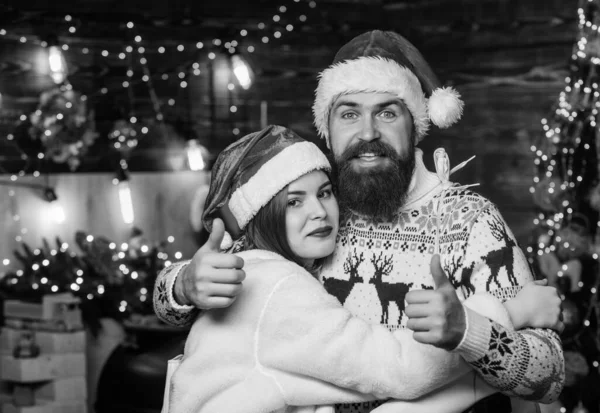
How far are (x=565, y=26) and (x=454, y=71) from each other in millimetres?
733

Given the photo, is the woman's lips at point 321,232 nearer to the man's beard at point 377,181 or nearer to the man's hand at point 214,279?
the man's beard at point 377,181

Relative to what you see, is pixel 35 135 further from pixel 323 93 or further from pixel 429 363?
pixel 429 363

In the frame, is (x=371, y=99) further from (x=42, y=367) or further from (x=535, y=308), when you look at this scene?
(x=42, y=367)

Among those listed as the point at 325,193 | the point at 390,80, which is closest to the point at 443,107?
the point at 390,80

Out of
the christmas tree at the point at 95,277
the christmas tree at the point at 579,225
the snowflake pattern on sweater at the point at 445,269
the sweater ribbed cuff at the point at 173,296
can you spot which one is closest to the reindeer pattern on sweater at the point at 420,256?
the snowflake pattern on sweater at the point at 445,269

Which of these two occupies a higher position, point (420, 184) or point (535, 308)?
point (420, 184)

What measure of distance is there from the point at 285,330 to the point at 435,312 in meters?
0.40

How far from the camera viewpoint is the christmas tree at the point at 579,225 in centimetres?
430

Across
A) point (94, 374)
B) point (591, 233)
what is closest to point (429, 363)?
point (591, 233)

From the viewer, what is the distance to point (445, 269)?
7.01 feet

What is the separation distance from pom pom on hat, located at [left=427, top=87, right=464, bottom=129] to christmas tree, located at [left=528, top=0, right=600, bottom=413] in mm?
2101

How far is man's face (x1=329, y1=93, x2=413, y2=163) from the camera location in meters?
2.26

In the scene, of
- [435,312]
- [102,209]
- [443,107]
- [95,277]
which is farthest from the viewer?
[102,209]

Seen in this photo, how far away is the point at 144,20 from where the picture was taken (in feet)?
18.9
